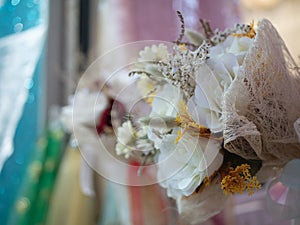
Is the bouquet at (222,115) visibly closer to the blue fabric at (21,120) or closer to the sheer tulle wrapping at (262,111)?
the sheer tulle wrapping at (262,111)

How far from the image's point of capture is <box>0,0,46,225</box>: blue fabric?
22.9 inches

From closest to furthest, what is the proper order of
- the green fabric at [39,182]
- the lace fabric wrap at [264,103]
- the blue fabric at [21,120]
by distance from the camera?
the lace fabric wrap at [264,103] < the blue fabric at [21,120] < the green fabric at [39,182]

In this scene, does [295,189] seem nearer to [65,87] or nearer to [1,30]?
[1,30]

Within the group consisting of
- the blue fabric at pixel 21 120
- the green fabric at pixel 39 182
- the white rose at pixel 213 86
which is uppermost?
the white rose at pixel 213 86

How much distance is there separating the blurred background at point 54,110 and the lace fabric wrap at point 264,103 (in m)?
0.14

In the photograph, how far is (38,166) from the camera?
879 mm

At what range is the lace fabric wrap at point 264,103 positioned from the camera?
0.39 m

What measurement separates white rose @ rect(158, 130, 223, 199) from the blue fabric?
0.31m

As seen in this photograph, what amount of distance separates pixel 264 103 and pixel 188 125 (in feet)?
0.26

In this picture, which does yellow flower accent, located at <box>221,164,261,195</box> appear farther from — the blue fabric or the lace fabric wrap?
the blue fabric

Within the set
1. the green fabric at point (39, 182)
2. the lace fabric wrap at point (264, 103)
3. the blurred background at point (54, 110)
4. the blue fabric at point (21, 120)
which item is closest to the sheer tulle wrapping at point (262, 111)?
the lace fabric wrap at point (264, 103)

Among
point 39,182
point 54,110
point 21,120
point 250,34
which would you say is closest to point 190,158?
point 250,34

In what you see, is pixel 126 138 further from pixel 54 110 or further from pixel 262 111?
pixel 54 110

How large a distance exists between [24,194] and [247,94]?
57 cm
